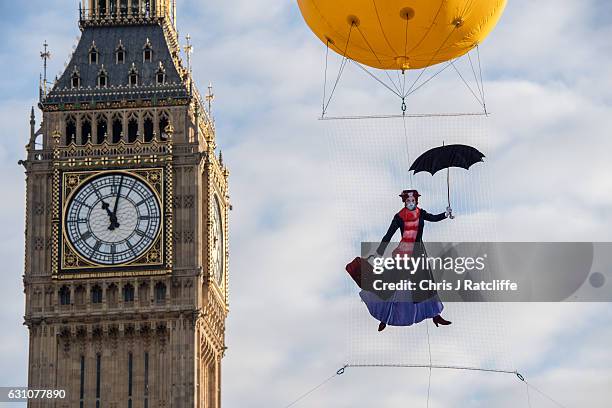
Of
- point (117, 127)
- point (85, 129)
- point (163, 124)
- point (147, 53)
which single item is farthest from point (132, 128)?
point (147, 53)

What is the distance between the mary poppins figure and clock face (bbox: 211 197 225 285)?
42943 millimetres

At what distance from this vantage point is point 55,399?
103438 mm

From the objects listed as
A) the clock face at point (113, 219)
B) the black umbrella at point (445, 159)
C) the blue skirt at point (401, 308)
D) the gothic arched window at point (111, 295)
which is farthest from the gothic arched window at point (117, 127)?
the blue skirt at point (401, 308)

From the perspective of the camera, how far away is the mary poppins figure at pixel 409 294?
209ft

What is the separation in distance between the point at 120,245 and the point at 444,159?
133 feet

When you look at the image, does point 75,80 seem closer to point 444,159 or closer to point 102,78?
point 102,78

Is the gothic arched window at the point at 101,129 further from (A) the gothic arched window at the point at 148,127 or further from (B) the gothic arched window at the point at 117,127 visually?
(A) the gothic arched window at the point at 148,127

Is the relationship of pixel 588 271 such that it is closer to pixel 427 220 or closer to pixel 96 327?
pixel 427 220

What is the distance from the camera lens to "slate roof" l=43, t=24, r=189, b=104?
351 feet

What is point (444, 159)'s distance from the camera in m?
65.0

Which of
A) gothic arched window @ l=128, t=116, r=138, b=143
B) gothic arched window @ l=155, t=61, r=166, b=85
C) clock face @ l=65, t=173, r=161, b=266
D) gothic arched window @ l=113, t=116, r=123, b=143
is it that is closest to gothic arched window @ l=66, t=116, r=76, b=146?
gothic arched window @ l=113, t=116, r=123, b=143

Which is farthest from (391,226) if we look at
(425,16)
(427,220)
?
(425,16)

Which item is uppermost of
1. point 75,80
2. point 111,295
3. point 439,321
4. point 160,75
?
point 160,75

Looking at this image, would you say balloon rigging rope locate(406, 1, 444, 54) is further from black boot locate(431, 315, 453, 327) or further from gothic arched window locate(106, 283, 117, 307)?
gothic arched window locate(106, 283, 117, 307)
